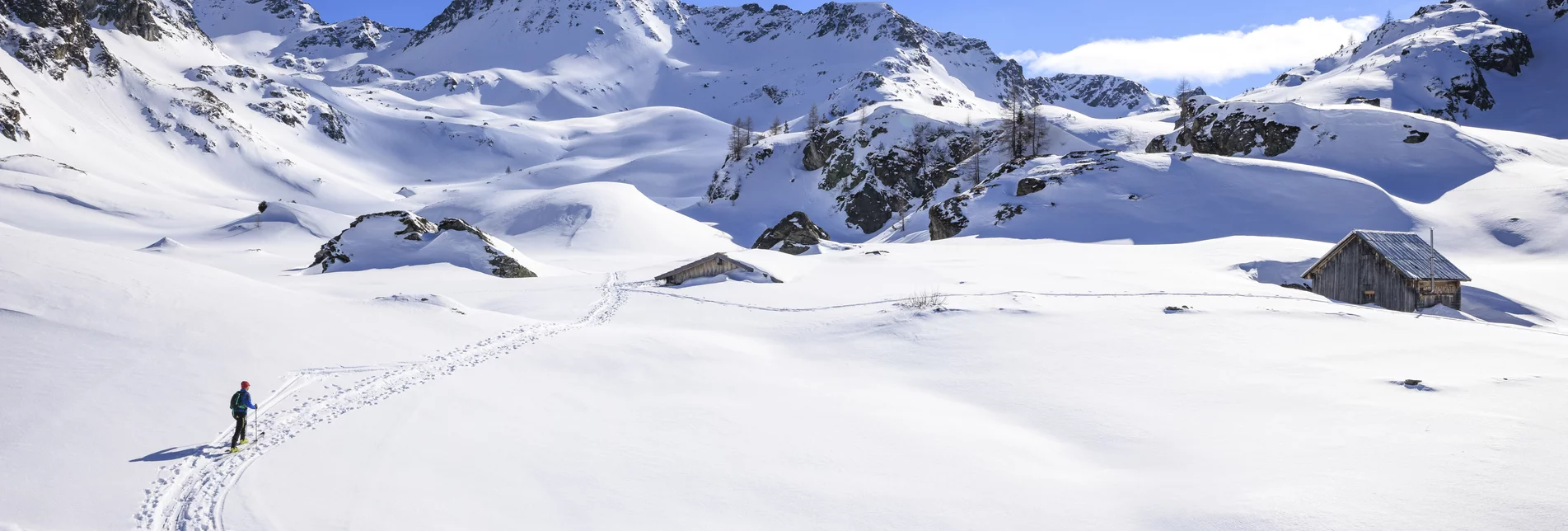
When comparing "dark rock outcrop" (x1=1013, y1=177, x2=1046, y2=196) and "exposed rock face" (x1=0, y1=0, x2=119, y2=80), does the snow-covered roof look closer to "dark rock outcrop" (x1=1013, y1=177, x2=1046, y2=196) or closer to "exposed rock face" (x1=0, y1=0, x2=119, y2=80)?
"dark rock outcrop" (x1=1013, y1=177, x2=1046, y2=196)

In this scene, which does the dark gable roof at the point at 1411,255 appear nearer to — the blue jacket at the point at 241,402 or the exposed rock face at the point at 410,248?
the blue jacket at the point at 241,402

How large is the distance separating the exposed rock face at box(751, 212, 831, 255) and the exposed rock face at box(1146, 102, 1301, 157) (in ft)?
129

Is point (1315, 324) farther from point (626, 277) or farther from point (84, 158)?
point (84, 158)

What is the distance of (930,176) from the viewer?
89062 mm

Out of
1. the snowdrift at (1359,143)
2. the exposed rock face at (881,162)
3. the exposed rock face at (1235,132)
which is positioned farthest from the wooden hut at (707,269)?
the snowdrift at (1359,143)

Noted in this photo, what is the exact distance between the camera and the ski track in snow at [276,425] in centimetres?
988

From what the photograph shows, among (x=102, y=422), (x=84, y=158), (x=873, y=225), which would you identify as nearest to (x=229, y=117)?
(x=84, y=158)

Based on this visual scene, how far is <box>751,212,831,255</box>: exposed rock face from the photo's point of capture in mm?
60031

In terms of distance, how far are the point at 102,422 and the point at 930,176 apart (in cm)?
8341

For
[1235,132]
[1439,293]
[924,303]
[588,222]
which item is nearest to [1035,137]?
[1235,132]

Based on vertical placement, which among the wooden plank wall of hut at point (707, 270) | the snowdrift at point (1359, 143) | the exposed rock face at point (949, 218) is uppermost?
the snowdrift at point (1359, 143)

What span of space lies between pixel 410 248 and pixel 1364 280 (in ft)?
165

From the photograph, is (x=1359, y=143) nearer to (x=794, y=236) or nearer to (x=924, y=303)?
(x=794, y=236)

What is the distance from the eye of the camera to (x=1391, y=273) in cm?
3064
